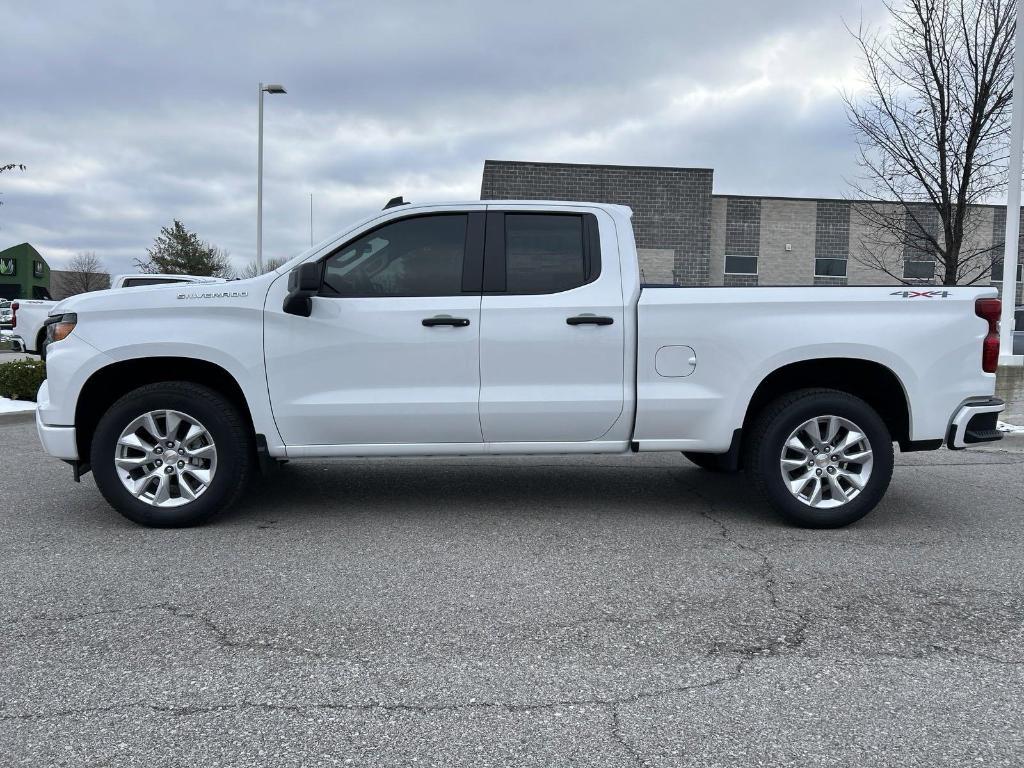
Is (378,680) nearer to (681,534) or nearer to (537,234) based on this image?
(681,534)

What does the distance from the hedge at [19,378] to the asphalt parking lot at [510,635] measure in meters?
6.22

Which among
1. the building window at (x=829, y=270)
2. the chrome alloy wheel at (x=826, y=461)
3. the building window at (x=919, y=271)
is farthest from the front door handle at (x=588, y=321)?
the building window at (x=829, y=270)

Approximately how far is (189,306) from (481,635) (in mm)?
2886

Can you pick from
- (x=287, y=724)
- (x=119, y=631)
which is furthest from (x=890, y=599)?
(x=119, y=631)

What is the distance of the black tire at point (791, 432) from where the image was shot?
17.0 feet

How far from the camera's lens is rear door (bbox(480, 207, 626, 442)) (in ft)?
16.9

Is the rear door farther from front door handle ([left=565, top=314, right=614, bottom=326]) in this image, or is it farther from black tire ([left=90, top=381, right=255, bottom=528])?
black tire ([left=90, top=381, right=255, bottom=528])

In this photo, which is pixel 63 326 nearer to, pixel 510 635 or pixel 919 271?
pixel 510 635

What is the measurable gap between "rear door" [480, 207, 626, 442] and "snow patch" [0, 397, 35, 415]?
784 cm

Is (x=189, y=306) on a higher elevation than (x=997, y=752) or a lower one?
higher

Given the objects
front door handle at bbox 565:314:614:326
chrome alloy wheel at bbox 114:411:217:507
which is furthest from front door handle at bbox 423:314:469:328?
chrome alloy wheel at bbox 114:411:217:507

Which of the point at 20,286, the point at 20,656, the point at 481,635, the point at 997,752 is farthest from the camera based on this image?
the point at 20,286

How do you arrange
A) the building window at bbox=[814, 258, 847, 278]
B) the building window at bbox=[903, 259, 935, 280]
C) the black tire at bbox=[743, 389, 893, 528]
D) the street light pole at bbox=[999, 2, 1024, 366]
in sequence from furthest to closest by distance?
the building window at bbox=[814, 258, 847, 278]
the building window at bbox=[903, 259, 935, 280]
the street light pole at bbox=[999, 2, 1024, 366]
the black tire at bbox=[743, 389, 893, 528]

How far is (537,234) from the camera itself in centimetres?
539
